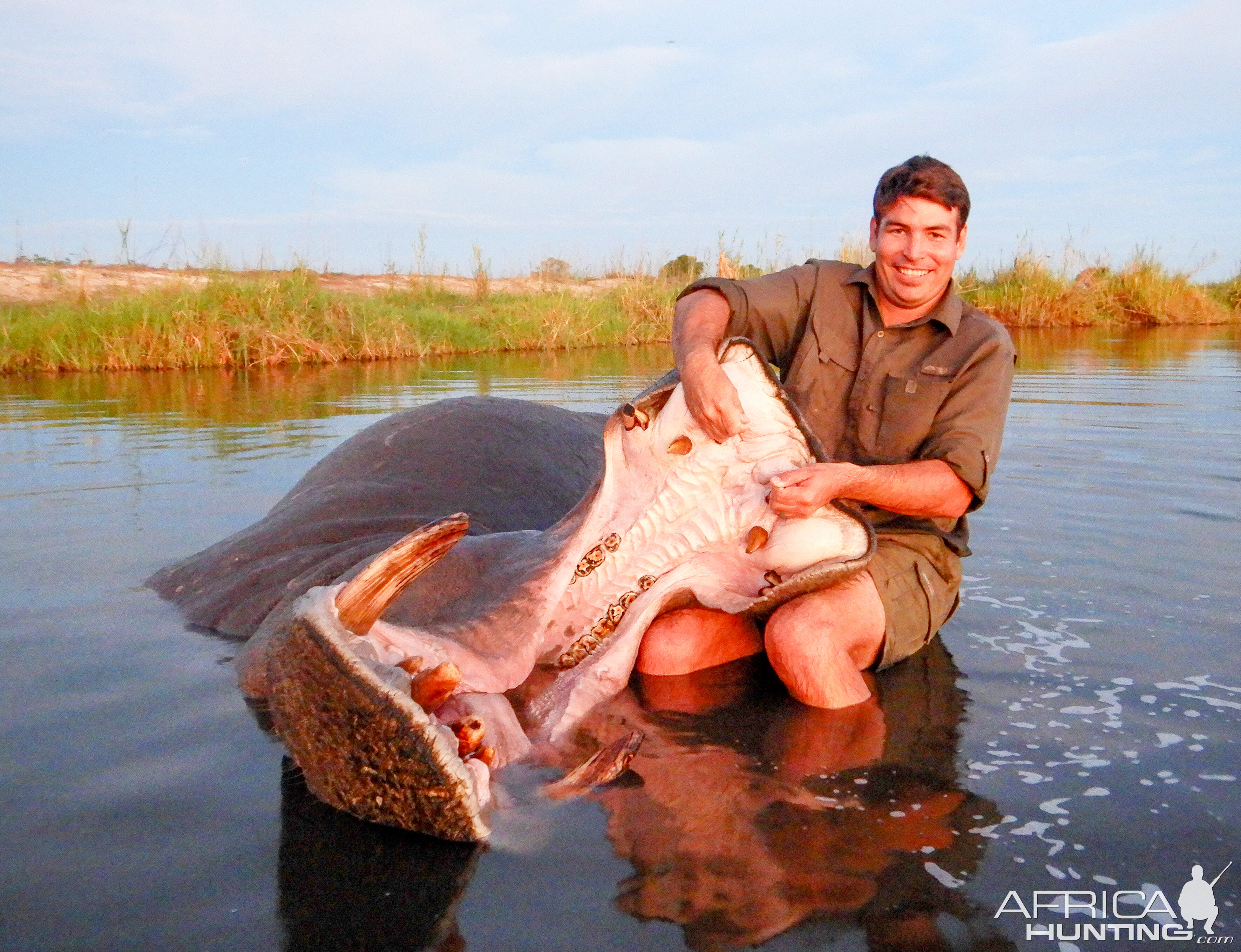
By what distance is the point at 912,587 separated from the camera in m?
3.39

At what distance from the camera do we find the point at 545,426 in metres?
4.46

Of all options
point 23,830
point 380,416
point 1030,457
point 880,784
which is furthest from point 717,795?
point 380,416

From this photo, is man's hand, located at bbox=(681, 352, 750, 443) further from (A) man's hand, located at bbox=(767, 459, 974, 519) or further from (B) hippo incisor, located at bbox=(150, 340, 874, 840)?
(A) man's hand, located at bbox=(767, 459, 974, 519)

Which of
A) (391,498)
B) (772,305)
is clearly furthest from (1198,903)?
(391,498)

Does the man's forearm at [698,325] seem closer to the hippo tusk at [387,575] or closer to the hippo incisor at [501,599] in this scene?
the hippo incisor at [501,599]

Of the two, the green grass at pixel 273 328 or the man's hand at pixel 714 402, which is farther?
the green grass at pixel 273 328

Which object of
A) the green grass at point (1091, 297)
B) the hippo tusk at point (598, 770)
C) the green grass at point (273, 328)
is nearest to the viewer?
the hippo tusk at point (598, 770)

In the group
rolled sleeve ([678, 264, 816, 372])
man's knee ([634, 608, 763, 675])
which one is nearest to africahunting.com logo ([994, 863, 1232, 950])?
man's knee ([634, 608, 763, 675])

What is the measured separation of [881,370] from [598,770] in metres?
1.74

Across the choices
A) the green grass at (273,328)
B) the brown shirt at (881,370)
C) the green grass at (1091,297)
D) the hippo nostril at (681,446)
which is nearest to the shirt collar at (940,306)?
the brown shirt at (881,370)

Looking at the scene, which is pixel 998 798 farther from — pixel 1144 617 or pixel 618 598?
pixel 1144 617

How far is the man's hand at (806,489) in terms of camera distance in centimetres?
269

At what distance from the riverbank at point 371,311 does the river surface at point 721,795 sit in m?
9.03

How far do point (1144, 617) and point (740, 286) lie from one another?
1713 millimetres
